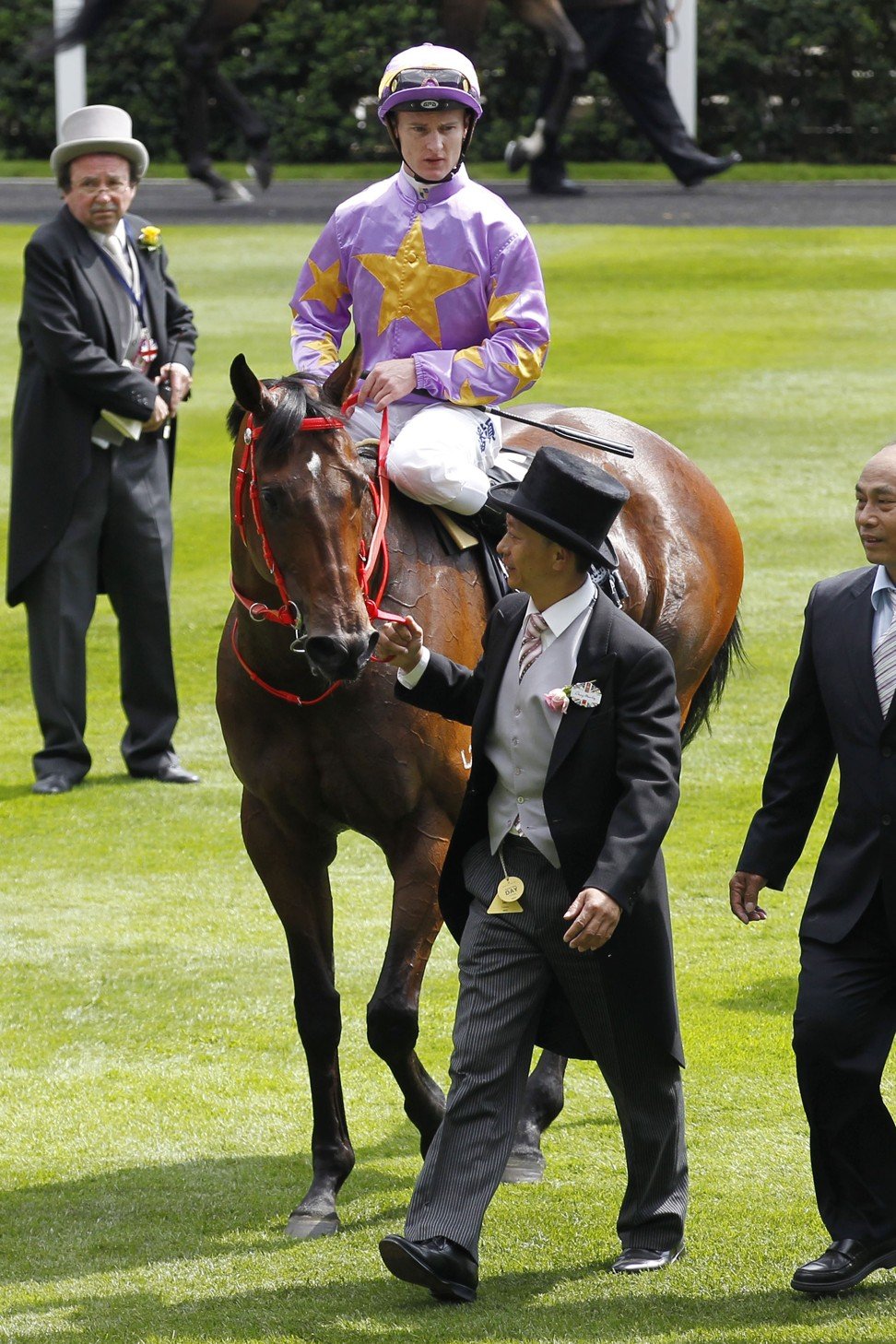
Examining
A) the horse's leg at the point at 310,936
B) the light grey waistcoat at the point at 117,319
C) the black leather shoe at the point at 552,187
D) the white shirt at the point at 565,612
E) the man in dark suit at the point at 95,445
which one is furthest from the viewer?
the black leather shoe at the point at 552,187

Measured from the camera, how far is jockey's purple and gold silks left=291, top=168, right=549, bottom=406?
564 centimetres

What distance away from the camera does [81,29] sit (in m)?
22.5

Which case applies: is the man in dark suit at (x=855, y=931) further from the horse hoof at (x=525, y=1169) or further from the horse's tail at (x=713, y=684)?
the horse's tail at (x=713, y=684)

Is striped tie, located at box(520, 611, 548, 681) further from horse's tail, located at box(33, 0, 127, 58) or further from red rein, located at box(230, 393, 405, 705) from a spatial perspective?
horse's tail, located at box(33, 0, 127, 58)

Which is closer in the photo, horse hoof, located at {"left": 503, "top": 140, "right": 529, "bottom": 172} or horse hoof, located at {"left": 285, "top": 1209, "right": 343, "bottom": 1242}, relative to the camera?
horse hoof, located at {"left": 285, "top": 1209, "right": 343, "bottom": 1242}

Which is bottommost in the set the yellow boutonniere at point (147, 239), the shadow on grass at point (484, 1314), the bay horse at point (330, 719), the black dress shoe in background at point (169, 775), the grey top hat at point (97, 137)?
the black dress shoe in background at point (169, 775)

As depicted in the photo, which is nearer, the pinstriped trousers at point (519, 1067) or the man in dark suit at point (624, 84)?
the pinstriped trousers at point (519, 1067)

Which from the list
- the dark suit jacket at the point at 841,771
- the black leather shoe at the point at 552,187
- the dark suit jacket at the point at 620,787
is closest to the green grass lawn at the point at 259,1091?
the dark suit jacket at the point at 620,787

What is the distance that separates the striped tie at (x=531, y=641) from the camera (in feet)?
15.3

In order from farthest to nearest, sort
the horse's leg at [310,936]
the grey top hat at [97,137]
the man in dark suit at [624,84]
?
the man in dark suit at [624,84], the grey top hat at [97,137], the horse's leg at [310,936]

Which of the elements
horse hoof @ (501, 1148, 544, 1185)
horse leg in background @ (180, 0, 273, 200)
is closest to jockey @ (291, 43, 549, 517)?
horse hoof @ (501, 1148, 544, 1185)

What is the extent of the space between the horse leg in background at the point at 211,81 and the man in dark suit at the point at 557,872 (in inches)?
658

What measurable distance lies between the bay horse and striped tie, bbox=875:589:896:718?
1.09m

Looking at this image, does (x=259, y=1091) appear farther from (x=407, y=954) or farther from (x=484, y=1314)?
(x=484, y=1314)
